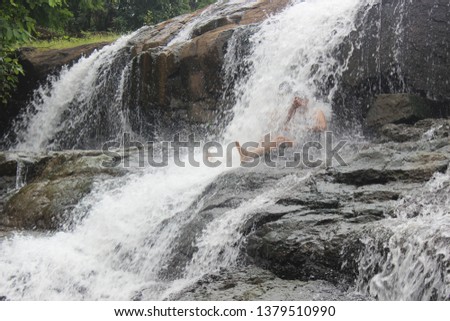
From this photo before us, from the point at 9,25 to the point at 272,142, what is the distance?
5259 mm

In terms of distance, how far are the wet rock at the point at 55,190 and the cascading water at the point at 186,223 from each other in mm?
256

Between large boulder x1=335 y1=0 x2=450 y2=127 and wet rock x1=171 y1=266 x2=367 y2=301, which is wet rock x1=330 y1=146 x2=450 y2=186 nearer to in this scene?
wet rock x1=171 y1=266 x2=367 y2=301

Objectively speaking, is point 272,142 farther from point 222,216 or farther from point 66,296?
point 66,296

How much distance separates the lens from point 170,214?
615 cm

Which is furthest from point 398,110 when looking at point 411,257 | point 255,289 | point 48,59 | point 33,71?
point 33,71

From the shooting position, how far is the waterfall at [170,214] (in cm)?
510

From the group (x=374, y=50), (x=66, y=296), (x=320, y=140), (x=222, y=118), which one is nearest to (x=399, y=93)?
(x=374, y=50)

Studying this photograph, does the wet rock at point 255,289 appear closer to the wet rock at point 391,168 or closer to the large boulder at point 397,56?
the wet rock at point 391,168

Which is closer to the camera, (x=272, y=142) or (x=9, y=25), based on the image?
(x=272, y=142)

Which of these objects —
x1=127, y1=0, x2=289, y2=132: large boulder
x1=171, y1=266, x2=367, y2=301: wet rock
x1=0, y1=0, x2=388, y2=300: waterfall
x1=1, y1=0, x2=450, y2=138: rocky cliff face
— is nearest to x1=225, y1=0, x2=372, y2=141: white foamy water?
x1=0, y1=0, x2=388, y2=300: waterfall

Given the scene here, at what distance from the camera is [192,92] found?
10.4m

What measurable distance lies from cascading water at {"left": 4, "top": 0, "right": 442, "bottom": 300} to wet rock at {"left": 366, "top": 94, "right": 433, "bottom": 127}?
830 mm

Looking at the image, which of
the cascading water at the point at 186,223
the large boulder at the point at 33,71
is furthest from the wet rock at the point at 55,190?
the large boulder at the point at 33,71

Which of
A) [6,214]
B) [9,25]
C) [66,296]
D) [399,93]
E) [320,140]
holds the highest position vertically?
[9,25]
